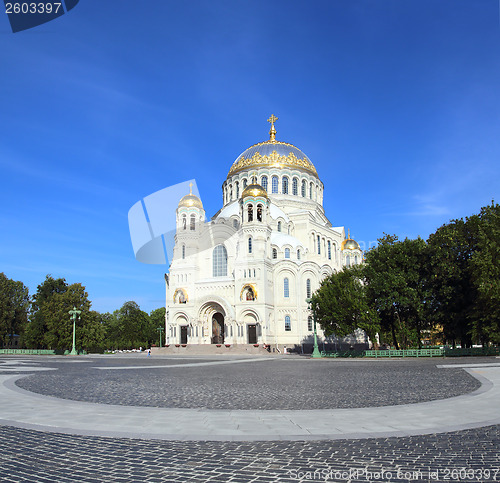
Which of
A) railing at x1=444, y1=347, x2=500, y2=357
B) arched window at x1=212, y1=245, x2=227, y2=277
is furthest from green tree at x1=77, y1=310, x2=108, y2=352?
railing at x1=444, y1=347, x2=500, y2=357

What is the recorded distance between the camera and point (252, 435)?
701 cm

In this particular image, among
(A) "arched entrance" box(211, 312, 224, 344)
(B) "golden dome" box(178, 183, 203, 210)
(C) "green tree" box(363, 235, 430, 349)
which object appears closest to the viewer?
(C) "green tree" box(363, 235, 430, 349)

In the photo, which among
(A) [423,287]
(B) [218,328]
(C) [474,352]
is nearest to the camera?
(C) [474,352]

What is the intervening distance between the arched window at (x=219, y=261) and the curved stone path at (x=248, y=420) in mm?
48318

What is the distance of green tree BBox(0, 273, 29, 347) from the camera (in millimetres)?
62969

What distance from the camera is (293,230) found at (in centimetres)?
6456

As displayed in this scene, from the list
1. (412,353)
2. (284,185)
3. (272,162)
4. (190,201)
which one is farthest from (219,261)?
(412,353)

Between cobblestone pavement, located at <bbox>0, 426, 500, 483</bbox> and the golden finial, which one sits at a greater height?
the golden finial

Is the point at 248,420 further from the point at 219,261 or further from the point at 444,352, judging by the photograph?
the point at 219,261

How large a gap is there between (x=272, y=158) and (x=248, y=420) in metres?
62.5

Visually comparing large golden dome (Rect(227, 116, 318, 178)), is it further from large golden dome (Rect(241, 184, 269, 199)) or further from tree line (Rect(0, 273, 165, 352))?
tree line (Rect(0, 273, 165, 352))

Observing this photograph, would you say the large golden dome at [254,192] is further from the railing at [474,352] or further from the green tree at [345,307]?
the railing at [474,352]

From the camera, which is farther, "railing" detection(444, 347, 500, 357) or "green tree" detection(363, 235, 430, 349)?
"green tree" detection(363, 235, 430, 349)

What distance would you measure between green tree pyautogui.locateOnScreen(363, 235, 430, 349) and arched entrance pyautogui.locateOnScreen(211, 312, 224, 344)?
81.5 ft
